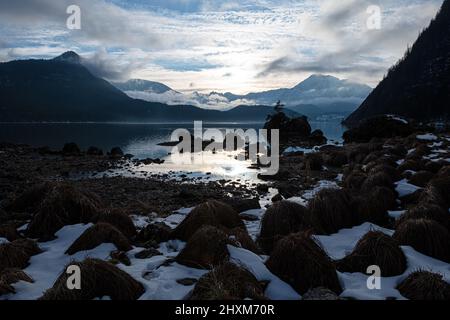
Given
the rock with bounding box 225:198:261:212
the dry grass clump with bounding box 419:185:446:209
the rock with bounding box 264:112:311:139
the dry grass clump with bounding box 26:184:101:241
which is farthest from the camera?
the rock with bounding box 264:112:311:139

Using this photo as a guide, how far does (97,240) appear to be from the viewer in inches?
317

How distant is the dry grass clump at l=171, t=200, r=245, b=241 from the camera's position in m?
9.39

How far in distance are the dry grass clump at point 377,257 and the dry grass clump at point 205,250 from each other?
234 cm

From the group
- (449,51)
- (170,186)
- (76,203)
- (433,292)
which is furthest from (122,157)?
(449,51)

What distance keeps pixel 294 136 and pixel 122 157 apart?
38.5 metres

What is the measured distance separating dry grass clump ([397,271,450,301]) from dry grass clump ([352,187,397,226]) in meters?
4.71

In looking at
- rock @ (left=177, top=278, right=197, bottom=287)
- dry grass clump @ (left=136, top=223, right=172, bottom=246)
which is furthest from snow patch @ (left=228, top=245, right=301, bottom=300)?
dry grass clump @ (left=136, top=223, right=172, bottom=246)

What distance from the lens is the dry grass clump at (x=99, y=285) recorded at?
217 inches

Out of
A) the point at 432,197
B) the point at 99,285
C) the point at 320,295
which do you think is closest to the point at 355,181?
the point at 432,197

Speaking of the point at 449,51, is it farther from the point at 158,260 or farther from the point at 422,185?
the point at 158,260

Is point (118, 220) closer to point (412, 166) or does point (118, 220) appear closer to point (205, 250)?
point (205, 250)

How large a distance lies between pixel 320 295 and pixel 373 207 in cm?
618

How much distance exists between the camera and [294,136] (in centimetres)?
7281

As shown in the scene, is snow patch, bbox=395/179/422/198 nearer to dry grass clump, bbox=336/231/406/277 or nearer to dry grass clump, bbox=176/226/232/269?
dry grass clump, bbox=336/231/406/277
